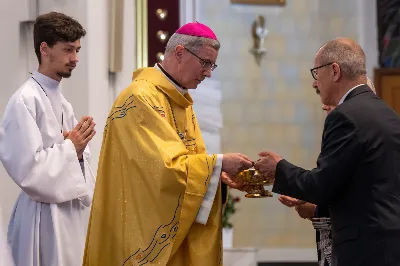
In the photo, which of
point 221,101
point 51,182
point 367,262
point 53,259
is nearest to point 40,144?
point 51,182

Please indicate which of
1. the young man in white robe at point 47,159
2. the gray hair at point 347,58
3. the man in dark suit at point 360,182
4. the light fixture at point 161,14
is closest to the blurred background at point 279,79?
the light fixture at point 161,14

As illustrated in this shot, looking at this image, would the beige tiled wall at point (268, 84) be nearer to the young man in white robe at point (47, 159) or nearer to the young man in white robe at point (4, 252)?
the young man in white robe at point (47, 159)

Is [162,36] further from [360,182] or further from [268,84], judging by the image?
[360,182]

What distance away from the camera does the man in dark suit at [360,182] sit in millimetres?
3795

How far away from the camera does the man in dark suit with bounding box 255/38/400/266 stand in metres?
3.79

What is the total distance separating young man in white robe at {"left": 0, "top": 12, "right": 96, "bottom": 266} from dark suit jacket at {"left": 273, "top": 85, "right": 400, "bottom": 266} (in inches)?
55.9

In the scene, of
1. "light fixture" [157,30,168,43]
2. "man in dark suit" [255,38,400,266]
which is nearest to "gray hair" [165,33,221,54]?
"man in dark suit" [255,38,400,266]

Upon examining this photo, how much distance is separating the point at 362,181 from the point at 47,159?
1.71 m

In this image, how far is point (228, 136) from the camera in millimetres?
11070

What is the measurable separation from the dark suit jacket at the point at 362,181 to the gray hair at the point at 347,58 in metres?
0.19

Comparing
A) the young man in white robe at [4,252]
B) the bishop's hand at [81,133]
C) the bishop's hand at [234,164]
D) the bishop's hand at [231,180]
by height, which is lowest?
the young man in white robe at [4,252]

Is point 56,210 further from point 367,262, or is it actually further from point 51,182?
point 367,262

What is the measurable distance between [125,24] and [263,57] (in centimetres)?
364

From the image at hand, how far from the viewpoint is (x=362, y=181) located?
3836 mm
